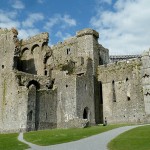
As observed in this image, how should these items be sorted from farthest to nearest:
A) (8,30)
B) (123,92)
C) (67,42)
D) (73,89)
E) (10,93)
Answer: (67,42) → (8,30) → (123,92) → (73,89) → (10,93)

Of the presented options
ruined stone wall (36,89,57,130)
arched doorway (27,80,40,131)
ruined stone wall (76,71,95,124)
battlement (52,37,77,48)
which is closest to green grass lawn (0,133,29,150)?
arched doorway (27,80,40,131)

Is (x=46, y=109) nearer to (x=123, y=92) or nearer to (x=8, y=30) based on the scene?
(x=123, y=92)

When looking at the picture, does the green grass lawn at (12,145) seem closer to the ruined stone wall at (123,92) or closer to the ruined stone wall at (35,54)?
the ruined stone wall at (123,92)

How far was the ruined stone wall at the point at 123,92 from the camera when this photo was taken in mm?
51219

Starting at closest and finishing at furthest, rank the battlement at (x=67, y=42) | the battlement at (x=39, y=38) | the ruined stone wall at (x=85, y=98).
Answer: the ruined stone wall at (x=85, y=98) < the battlement at (x=39, y=38) < the battlement at (x=67, y=42)

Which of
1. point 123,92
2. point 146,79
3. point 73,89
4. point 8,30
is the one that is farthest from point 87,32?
point 146,79

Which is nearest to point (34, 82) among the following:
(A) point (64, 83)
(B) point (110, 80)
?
(A) point (64, 83)

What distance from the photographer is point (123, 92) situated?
53312 mm

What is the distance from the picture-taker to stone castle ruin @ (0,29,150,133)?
4800 cm

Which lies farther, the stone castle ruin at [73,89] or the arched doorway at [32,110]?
the stone castle ruin at [73,89]

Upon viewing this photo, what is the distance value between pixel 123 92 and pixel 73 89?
8.45 meters

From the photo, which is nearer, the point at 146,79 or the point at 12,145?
the point at 12,145

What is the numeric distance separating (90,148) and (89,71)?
3315 cm

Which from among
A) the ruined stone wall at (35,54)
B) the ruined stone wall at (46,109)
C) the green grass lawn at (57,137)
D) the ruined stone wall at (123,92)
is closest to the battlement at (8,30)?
the ruined stone wall at (35,54)
